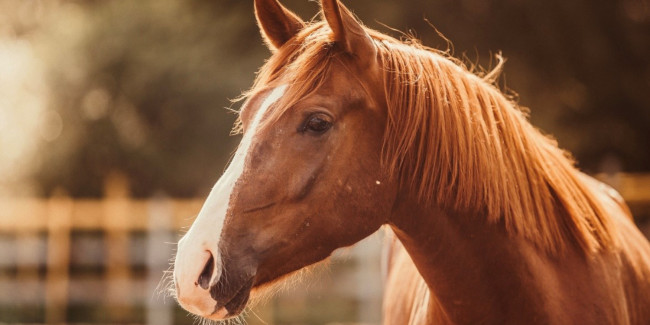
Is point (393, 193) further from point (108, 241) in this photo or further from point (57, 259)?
point (57, 259)

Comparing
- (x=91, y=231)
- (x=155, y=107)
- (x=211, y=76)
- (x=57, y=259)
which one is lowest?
(x=57, y=259)

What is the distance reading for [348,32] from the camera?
2363mm

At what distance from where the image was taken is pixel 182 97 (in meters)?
11.3

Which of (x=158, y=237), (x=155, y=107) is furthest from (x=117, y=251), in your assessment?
(x=155, y=107)

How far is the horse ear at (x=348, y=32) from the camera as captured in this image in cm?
231

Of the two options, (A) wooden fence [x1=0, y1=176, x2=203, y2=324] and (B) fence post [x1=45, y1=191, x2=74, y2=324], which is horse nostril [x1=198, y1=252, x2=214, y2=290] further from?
(B) fence post [x1=45, y1=191, x2=74, y2=324]

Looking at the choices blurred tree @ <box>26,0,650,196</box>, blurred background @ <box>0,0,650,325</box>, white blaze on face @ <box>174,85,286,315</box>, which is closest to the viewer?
white blaze on face @ <box>174,85,286,315</box>

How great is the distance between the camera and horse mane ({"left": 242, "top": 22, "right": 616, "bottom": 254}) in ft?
7.91

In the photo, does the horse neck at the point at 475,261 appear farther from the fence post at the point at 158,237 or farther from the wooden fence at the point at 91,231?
the fence post at the point at 158,237

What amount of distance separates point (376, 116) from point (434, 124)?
199mm

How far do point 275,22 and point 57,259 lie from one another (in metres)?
9.01

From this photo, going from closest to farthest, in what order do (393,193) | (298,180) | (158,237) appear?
(298,180) → (393,193) → (158,237)

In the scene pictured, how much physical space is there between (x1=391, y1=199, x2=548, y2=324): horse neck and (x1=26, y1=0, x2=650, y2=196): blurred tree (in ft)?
28.5

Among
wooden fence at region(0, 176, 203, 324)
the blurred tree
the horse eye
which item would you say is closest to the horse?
the horse eye
